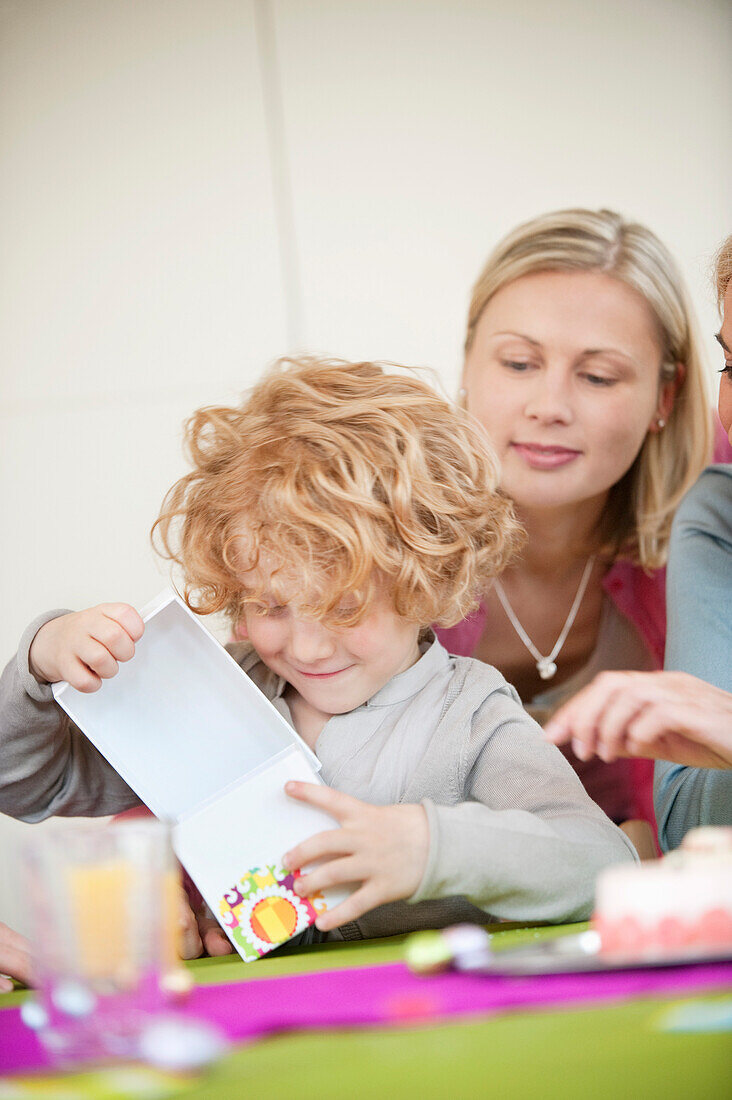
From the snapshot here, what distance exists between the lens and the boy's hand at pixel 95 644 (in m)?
1.07

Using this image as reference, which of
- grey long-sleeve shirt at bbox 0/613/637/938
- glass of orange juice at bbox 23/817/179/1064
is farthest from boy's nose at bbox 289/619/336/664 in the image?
glass of orange juice at bbox 23/817/179/1064

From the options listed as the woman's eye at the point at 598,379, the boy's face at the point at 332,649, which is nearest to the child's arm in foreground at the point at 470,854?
the boy's face at the point at 332,649

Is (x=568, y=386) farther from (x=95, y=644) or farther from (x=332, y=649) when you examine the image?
(x=95, y=644)

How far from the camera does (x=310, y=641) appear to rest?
111 cm

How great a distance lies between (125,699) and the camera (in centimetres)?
117

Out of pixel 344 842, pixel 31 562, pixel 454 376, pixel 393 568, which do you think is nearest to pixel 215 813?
A: pixel 344 842

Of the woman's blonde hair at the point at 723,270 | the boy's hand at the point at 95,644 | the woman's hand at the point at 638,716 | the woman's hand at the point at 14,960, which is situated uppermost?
the woman's blonde hair at the point at 723,270

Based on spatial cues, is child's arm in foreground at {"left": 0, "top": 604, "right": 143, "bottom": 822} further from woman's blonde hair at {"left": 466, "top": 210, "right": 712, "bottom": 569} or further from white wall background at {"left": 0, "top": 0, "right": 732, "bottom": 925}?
woman's blonde hair at {"left": 466, "top": 210, "right": 712, "bottom": 569}

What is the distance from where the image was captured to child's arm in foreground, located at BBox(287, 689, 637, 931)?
876 mm

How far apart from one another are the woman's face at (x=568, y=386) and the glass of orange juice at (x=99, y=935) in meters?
1.20

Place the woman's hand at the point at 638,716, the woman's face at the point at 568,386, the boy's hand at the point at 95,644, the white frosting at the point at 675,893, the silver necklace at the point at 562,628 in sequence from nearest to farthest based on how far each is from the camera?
the white frosting at the point at 675,893
the woman's hand at the point at 638,716
the boy's hand at the point at 95,644
the woman's face at the point at 568,386
the silver necklace at the point at 562,628

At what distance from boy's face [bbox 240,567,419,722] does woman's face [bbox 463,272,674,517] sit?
1.89 ft

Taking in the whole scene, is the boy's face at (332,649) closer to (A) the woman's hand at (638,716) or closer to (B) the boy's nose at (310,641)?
(B) the boy's nose at (310,641)

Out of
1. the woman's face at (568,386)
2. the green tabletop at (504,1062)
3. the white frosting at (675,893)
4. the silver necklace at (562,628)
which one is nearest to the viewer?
the green tabletop at (504,1062)
